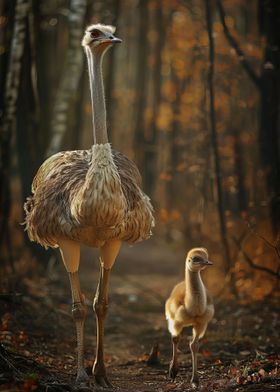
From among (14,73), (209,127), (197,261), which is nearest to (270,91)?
(209,127)

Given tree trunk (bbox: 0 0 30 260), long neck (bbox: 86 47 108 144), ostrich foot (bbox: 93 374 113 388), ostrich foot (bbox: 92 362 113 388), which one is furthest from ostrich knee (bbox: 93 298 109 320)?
tree trunk (bbox: 0 0 30 260)

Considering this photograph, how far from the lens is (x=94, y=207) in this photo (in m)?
6.43

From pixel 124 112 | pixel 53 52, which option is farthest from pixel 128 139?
pixel 53 52

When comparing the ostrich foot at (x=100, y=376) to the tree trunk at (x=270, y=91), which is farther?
the tree trunk at (x=270, y=91)

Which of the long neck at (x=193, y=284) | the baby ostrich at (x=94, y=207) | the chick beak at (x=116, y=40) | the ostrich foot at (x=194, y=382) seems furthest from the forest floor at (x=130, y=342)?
the chick beak at (x=116, y=40)

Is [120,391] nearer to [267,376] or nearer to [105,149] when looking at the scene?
[267,376]

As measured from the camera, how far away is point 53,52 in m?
18.8

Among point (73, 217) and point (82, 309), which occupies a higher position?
point (73, 217)

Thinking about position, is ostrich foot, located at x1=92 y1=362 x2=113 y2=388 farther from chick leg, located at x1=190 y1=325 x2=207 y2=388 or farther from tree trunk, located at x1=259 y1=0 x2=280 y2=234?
tree trunk, located at x1=259 y1=0 x2=280 y2=234

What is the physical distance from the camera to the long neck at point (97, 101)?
6.80 meters

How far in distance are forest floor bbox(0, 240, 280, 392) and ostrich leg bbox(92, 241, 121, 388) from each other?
0.19 m

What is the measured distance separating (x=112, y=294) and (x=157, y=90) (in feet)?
37.3

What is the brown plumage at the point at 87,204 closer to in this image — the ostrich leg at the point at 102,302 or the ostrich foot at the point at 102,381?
the ostrich leg at the point at 102,302

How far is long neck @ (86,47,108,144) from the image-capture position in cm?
680
